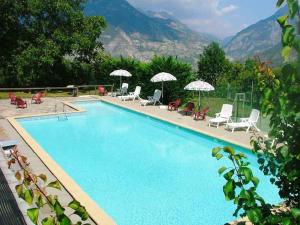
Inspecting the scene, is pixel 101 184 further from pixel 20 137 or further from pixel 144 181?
pixel 20 137

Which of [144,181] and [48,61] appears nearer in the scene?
[144,181]

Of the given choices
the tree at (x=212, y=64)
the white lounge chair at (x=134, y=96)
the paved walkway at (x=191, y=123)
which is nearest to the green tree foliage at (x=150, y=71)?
the white lounge chair at (x=134, y=96)

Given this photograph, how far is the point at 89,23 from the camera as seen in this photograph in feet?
90.5

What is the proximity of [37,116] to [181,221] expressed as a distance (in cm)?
1171

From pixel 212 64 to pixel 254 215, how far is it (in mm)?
36350

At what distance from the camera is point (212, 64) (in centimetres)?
3747

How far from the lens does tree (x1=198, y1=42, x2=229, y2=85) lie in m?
37.4

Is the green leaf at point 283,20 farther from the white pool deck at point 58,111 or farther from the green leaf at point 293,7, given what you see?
the white pool deck at point 58,111

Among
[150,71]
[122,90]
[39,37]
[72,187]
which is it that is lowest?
[72,187]

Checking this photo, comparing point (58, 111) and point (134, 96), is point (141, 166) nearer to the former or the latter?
point (58, 111)

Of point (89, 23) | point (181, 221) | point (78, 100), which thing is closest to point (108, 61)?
point (89, 23)

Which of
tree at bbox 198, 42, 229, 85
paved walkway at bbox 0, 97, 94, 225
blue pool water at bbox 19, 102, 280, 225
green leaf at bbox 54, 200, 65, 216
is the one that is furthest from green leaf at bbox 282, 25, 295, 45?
tree at bbox 198, 42, 229, 85

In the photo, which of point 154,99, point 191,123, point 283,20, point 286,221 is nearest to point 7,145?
point 191,123

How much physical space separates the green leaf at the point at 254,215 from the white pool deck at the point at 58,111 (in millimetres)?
4977
